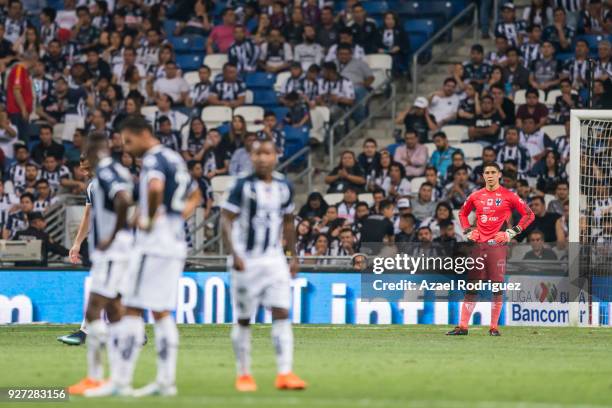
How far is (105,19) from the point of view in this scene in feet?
96.8

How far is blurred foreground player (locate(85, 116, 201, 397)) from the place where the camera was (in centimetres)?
1064

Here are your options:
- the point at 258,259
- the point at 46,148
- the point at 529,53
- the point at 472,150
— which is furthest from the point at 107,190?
the point at 529,53

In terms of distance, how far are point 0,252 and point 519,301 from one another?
8.14 metres

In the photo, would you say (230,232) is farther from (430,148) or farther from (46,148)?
(46,148)

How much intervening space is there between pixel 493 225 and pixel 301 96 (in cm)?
858

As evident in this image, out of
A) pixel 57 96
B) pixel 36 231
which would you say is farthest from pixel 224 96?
pixel 36 231

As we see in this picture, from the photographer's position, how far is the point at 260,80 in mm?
27516

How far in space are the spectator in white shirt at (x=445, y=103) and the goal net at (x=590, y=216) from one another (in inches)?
176

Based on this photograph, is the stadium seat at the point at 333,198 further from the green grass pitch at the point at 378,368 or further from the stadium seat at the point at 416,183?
the green grass pitch at the point at 378,368

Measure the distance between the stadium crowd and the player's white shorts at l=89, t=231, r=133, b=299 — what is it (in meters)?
11.1

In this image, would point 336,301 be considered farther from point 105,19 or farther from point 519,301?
point 105,19

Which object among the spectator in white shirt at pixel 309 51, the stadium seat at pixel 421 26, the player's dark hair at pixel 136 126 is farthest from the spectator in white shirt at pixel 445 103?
the player's dark hair at pixel 136 126

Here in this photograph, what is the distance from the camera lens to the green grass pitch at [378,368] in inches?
421

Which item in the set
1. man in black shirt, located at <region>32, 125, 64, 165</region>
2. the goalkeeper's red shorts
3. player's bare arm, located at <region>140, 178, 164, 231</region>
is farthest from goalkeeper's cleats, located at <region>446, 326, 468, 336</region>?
man in black shirt, located at <region>32, 125, 64, 165</region>
